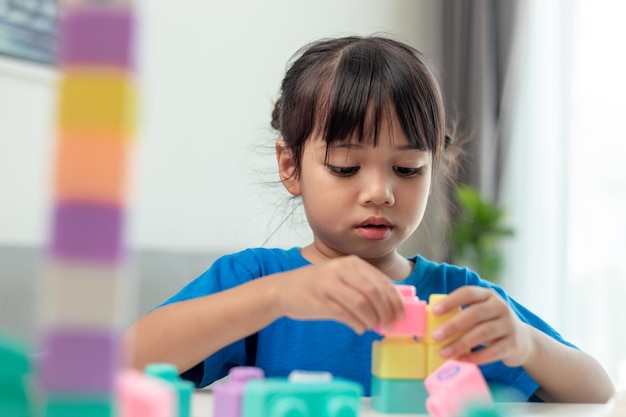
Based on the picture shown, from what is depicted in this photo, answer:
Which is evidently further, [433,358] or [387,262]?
[387,262]

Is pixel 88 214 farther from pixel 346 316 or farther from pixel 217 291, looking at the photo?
pixel 217 291

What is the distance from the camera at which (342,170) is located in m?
1.06

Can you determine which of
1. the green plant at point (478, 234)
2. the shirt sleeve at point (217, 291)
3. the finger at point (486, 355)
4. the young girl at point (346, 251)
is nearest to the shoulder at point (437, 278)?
the young girl at point (346, 251)

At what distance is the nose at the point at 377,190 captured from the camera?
101 centimetres

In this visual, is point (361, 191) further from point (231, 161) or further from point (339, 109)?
point (231, 161)

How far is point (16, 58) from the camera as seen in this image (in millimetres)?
1857

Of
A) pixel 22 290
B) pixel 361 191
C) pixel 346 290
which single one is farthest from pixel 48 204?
pixel 22 290

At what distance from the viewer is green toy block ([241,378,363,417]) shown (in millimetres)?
457

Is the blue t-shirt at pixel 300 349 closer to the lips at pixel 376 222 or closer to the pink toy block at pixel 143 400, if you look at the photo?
the lips at pixel 376 222

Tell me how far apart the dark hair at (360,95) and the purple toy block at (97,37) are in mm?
831

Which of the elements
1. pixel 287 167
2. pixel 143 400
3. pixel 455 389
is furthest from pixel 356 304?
pixel 287 167

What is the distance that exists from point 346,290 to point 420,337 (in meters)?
0.10

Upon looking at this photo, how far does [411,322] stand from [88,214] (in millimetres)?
503

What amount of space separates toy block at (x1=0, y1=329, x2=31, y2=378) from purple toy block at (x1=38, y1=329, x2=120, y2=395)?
0.09 m
